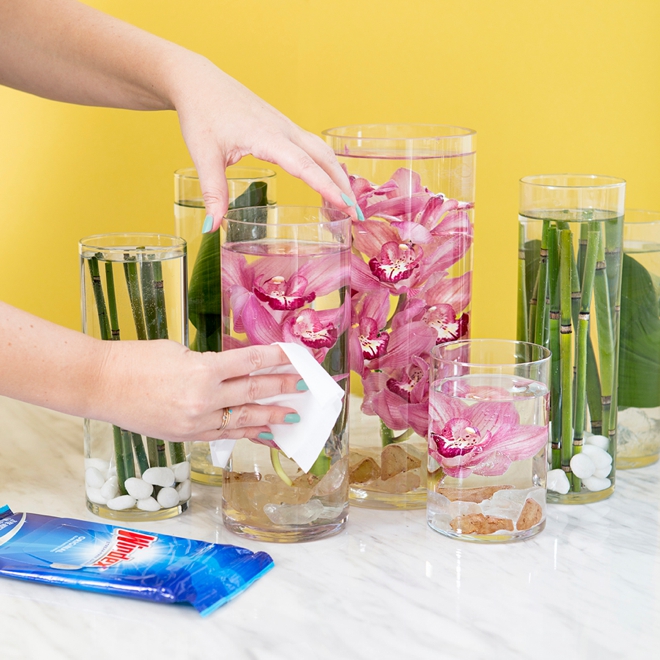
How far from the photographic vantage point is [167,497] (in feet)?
2.94

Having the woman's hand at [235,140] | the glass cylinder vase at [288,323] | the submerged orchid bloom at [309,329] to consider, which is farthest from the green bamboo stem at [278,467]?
the woman's hand at [235,140]

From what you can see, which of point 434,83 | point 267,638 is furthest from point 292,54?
point 267,638

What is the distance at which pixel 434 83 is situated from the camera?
1.21m

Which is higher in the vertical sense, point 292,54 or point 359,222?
point 292,54

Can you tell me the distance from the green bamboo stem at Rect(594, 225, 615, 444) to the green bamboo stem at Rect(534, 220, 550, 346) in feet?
0.16

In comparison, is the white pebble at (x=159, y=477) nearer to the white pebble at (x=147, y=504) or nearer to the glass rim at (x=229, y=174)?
the white pebble at (x=147, y=504)

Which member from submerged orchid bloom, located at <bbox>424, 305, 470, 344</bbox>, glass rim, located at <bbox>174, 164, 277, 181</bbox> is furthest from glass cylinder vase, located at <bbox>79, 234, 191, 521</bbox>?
submerged orchid bloom, located at <bbox>424, 305, 470, 344</bbox>

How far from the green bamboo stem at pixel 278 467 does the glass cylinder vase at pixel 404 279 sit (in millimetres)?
117

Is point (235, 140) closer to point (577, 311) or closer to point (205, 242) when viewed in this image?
point (205, 242)

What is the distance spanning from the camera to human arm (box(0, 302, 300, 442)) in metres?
0.73

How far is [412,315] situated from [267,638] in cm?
33

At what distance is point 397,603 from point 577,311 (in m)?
0.34

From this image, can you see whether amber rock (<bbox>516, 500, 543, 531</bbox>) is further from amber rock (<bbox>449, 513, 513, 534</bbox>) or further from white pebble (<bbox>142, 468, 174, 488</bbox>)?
white pebble (<bbox>142, 468, 174, 488</bbox>)

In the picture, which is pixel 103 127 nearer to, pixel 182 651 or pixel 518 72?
pixel 518 72
